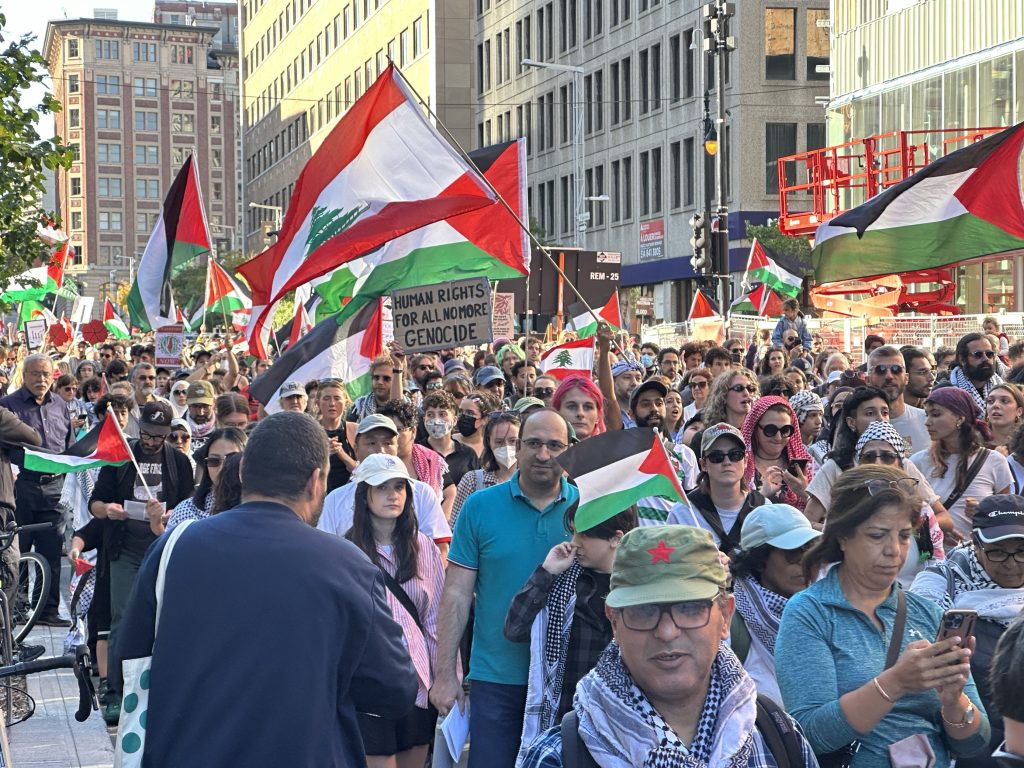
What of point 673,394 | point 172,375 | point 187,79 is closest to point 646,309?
point 172,375

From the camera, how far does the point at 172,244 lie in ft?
52.7

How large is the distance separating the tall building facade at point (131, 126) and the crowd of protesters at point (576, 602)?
555ft

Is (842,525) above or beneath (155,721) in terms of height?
above

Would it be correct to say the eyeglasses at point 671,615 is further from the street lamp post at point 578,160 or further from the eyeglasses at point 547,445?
the street lamp post at point 578,160

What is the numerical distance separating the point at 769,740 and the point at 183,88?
583ft

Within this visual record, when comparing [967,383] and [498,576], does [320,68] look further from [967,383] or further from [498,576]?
[498,576]

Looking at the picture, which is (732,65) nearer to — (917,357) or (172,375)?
(172,375)

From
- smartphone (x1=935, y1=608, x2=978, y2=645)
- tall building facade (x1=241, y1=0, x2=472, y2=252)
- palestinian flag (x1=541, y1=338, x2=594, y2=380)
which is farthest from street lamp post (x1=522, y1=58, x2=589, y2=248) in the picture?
smartphone (x1=935, y1=608, x2=978, y2=645)

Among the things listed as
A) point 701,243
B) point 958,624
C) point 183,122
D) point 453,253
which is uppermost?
point 183,122

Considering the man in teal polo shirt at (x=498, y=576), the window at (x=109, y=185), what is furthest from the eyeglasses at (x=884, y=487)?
the window at (x=109, y=185)

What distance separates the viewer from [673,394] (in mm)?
11797

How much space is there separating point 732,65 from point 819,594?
4723 centimetres

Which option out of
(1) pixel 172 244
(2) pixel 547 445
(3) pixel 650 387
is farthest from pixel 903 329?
(2) pixel 547 445

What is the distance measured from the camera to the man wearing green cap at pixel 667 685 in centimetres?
327
